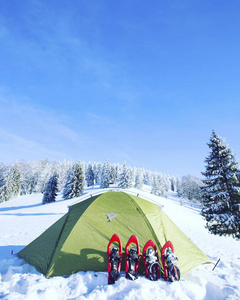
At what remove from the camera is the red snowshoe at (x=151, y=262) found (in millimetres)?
4465

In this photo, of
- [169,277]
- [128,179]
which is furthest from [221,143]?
[128,179]

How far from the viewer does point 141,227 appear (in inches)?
222

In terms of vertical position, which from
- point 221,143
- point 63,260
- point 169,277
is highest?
point 221,143

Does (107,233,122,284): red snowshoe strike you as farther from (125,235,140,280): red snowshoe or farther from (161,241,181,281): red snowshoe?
(161,241,181,281): red snowshoe

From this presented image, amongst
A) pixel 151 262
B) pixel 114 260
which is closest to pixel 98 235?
pixel 114 260

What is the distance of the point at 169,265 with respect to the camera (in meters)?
4.50

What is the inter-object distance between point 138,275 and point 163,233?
5.12ft

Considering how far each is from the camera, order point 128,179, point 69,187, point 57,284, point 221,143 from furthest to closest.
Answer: point 128,179, point 69,187, point 221,143, point 57,284

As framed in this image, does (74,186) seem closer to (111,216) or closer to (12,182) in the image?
(12,182)

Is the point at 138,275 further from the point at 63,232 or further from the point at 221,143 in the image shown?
the point at 221,143

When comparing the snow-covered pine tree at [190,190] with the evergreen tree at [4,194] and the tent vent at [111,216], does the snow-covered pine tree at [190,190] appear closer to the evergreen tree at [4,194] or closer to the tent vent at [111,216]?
the evergreen tree at [4,194]

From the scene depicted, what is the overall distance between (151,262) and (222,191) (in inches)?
522

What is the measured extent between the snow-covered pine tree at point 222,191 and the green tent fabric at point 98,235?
34.6 ft

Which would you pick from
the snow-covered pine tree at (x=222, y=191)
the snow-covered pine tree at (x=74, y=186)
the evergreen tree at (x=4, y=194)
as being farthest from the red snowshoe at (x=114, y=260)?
the evergreen tree at (x=4, y=194)
